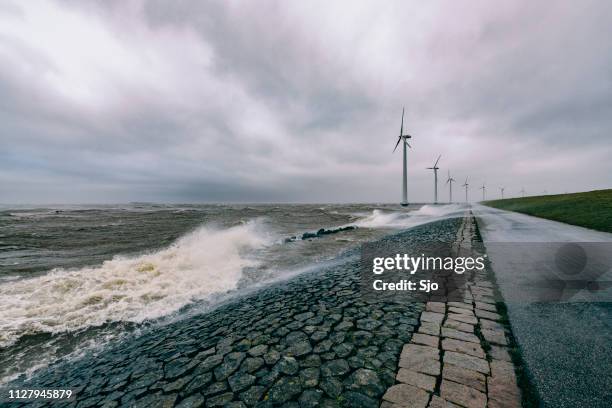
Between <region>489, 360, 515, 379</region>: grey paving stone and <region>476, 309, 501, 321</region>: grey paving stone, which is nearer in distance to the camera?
<region>489, 360, 515, 379</region>: grey paving stone

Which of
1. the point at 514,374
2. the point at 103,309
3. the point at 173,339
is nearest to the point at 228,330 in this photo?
the point at 173,339

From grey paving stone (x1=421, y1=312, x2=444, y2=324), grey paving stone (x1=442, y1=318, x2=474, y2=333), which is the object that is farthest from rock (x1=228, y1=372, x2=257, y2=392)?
grey paving stone (x1=442, y1=318, x2=474, y2=333)

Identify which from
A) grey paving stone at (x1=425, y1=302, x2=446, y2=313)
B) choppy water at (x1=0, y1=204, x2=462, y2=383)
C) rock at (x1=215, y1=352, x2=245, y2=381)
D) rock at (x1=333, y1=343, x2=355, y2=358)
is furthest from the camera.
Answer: choppy water at (x1=0, y1=204, x2=462, y2=383)

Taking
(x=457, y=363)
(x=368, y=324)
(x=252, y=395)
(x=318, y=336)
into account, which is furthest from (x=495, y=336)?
(x=252, y=395)

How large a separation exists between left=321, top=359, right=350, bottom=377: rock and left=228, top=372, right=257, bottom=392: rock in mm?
1062

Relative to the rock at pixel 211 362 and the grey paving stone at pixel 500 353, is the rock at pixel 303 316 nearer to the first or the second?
the rock at pixel 211 362

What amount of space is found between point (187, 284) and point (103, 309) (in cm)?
305

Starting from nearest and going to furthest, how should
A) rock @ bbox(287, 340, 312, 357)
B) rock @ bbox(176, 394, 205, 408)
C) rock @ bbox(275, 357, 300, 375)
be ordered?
rock @ bbox(176, 394, 205, 408) < rock @ bbox(275, 357, 300, 375) < rock @ bbox(287, 340, 312, 357)

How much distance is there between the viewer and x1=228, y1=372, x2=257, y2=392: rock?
3.77 m

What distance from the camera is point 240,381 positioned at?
3895 mm

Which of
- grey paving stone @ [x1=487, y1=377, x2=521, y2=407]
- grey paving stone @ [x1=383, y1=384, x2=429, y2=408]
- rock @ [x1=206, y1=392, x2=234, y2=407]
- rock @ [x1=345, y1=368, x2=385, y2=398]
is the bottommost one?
rock @ [x1=206, y1=392, x2=234, y2=407]

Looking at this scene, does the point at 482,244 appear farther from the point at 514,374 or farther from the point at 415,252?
the point at 514,374

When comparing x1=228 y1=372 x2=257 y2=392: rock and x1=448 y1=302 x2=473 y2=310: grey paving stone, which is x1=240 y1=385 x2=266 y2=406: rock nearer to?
x1=228 y1=372 x2=257 y2=392: rock

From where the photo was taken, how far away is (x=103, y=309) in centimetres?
902
